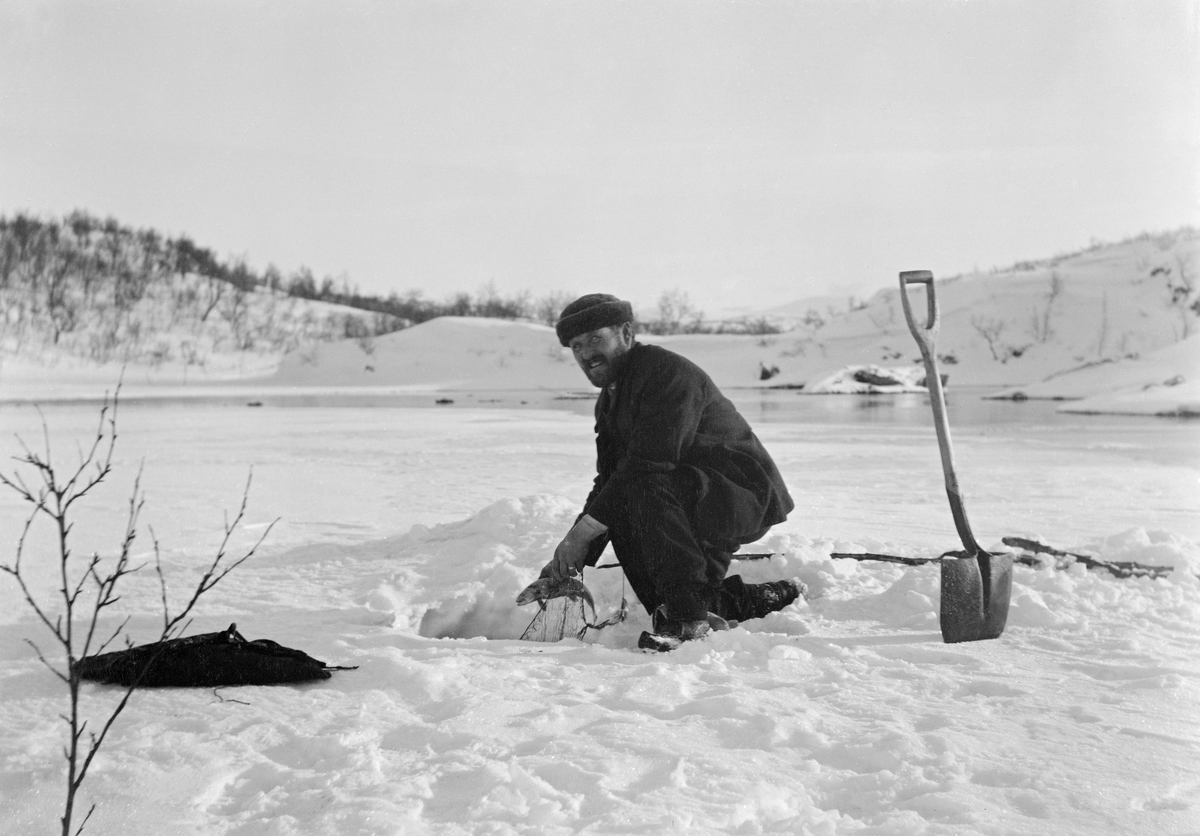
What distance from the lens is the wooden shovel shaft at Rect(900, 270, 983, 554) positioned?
308 cm

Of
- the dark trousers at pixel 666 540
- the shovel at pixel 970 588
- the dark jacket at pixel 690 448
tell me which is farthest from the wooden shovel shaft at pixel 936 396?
the dark trousers at pixel 666 540

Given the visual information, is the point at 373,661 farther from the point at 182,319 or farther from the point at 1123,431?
the point at 182,319

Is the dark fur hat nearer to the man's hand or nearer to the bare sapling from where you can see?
the man's hand

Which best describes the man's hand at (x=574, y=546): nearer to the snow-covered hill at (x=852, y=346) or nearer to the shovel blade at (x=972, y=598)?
the shovel blade at (x=972, y=598)

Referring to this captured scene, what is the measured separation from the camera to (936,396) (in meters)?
3.13

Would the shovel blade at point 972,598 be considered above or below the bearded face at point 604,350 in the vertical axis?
below

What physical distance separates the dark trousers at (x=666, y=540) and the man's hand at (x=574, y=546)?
89mm

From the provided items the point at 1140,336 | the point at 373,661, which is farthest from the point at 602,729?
the point at 1140,336

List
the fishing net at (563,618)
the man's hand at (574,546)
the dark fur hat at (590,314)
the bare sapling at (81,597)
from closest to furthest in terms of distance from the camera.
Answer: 1. the bare sapling at (81,597)
2. the man's hand at (574,546)
3. the dark fur hat at (590,314)
4. the fishing net at (563,618)

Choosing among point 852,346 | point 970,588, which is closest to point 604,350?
point 970,588

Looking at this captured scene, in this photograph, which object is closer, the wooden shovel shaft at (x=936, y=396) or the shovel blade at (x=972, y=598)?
the shovel blade at (x=972, y=598)

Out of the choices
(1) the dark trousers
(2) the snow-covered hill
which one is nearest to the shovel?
(1) the dark trousers

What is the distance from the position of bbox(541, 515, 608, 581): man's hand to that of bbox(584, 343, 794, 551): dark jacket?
0.04m

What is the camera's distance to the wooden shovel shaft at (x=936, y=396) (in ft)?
10.1
